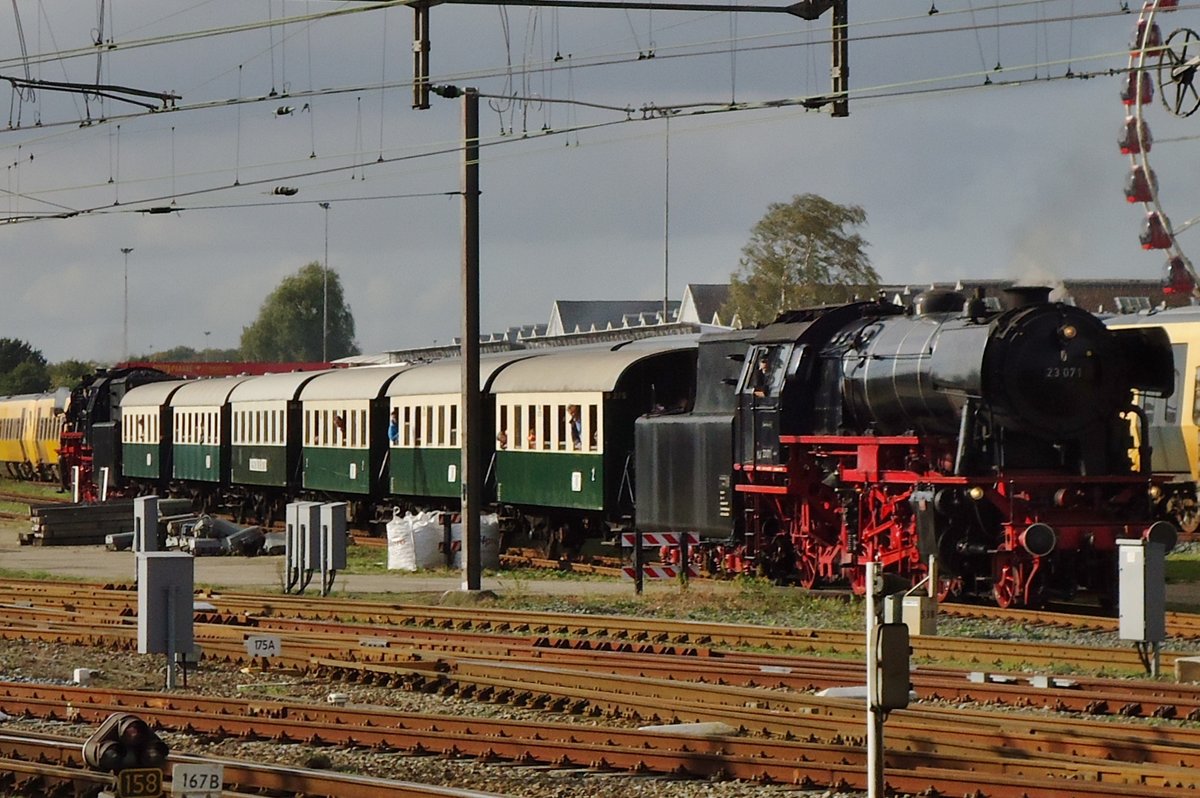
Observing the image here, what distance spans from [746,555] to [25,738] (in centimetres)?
1277

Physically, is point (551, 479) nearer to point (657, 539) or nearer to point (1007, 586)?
point (657, 539)

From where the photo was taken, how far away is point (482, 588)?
945 inches

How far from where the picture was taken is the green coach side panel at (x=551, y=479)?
2688 centimetres

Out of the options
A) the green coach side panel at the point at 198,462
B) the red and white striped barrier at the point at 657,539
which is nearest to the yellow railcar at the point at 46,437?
the green coach side panel at the point at 198,462

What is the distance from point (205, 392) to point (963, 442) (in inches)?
1204

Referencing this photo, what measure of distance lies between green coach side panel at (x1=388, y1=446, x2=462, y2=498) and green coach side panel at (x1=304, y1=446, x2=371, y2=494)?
0.92 metres

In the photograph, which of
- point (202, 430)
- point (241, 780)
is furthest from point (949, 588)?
point (202, 430)

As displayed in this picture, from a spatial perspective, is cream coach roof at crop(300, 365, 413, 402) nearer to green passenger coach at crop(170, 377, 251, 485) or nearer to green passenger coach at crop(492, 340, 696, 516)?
green passenger coach at crop(170, 377, 251, 485)

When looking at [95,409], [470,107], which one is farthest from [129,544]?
[95,409]

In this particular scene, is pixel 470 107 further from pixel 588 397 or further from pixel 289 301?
pixel 289 301

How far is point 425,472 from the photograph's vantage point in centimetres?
3272

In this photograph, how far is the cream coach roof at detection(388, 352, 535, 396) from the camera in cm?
3141

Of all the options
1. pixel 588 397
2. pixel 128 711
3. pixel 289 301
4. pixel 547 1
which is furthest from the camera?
pixel 289 301

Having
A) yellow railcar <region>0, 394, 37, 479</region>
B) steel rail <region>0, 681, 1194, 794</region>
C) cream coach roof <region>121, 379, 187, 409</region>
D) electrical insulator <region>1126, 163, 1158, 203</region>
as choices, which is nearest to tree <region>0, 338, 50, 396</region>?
yellow railcar <region>0, 394, 37, 479</region>
